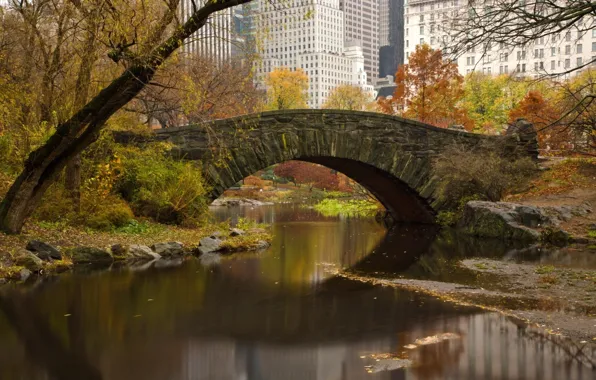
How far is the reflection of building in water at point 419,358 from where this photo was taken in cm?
582

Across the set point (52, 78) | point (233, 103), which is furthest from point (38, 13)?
point (233, 103)

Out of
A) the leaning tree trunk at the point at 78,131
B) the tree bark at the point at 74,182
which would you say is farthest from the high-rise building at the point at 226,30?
the tree bark at the point at 74,182

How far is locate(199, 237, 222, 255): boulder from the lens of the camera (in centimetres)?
1376

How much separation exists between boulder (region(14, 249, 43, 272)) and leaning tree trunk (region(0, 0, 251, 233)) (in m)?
0.98

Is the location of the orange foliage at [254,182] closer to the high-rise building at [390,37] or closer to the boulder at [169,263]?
the boulder at [169,263]

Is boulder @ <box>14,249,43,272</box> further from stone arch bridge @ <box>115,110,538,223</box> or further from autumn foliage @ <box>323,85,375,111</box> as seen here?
autumn foliage @ <box>323,85,375,111</box>

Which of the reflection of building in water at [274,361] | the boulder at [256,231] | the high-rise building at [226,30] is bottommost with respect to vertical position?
the reflection of building in water at [274,361]

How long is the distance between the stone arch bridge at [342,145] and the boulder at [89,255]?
3.72 metres

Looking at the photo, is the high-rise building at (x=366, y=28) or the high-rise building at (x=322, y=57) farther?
the high-rise building at (x=366, y=28)

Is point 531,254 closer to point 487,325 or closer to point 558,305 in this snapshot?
point 558,305

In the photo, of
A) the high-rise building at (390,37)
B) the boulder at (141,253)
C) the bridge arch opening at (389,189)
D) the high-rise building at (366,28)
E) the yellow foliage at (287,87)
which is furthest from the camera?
the high-rise building at (366,28)

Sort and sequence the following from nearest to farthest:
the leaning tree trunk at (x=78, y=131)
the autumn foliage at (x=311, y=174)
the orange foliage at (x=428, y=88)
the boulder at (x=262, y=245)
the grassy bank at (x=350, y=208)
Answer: the leaning tree trunk at (x=78, y=131) < the boulder at (x=262, y=245) < the grassy bank at (x=350, y=208) < the orange foliage at (x=428, y=88) < the autumn foliage at (x=311, y=174)

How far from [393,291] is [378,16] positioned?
16171cm

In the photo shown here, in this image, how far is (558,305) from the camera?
8.23 metres
